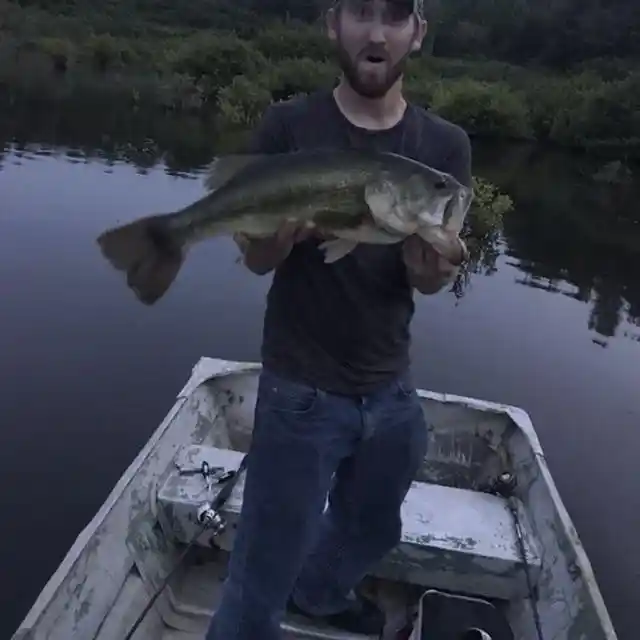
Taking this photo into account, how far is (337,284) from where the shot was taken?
114 inches

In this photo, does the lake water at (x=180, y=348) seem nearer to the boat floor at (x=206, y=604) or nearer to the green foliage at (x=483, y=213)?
the green foliage at (x=483, y=213)

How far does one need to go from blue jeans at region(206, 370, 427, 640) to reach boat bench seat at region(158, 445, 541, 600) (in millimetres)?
950

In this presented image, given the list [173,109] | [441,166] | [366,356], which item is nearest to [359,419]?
[366,356]

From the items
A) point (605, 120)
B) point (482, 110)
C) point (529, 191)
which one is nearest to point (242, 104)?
point (482, 110)

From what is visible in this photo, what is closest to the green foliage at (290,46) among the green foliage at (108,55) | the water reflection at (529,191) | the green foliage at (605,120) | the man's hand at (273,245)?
the green foliage at (108,55)

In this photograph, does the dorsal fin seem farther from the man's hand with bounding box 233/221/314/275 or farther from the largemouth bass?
the man's hand with bounding box 233/221/314/275

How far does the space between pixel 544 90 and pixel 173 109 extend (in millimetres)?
19505

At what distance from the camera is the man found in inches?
111

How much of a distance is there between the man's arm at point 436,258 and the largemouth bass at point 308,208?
0.06 metres

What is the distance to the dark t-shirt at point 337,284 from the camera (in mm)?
2865

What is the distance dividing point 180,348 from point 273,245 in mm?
7201

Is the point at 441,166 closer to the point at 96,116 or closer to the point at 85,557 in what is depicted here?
the point at 85,557

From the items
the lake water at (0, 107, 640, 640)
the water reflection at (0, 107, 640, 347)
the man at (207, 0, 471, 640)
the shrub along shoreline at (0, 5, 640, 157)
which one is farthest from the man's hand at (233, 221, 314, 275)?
the shrub along shoreline at (0, 5, 640, 157)

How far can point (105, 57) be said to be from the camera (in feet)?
145
